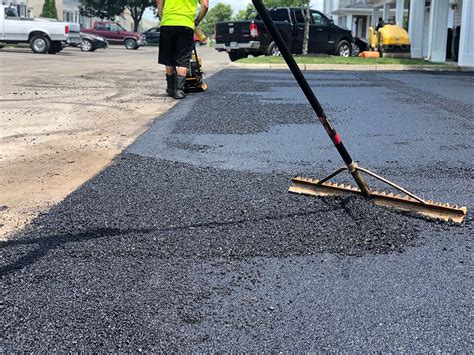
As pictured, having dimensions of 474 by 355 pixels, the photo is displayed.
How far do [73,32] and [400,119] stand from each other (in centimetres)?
2687

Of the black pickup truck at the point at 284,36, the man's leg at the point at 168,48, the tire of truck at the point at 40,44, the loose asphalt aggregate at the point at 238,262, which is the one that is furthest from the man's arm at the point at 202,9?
the tire of truck at the point at 40,44

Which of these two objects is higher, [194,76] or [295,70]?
[295,70]

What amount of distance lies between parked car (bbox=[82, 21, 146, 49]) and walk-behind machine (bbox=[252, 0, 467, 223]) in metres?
43.3

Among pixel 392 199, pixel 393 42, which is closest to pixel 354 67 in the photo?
pixel 393 42

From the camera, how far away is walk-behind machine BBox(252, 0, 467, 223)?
12.2ft

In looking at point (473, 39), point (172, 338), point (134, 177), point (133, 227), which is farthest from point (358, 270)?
point (473, 39)

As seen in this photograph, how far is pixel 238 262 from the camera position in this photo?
3.19 metres

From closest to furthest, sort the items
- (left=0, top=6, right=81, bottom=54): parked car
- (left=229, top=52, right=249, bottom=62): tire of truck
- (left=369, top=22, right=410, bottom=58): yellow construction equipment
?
(left=229, top=52, right=249, bottom=62): tire of truck < (left=369, top=22, right=410, bottom=58): yellow construction equipment < (left=0, top=6, right=81, bottom=54): parked car

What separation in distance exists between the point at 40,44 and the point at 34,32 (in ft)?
2.01

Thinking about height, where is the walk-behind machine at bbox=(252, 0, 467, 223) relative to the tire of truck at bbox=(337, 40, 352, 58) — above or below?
below

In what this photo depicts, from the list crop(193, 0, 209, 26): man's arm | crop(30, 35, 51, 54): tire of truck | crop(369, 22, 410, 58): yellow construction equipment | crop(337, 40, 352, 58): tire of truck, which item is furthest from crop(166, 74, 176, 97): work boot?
crop(30, 35, 51, 54): tire of truck

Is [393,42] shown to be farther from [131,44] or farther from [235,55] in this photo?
[131,44]

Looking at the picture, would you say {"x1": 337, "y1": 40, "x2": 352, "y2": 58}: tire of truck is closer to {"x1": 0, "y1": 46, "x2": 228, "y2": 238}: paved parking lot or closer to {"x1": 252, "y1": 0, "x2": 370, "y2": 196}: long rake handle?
{"x1": 0, "y1": 46, "x2": 228, "y2": 238}: paved parking lot

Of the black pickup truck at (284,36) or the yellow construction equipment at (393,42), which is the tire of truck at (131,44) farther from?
the yellow construction equipment at (393,42)
